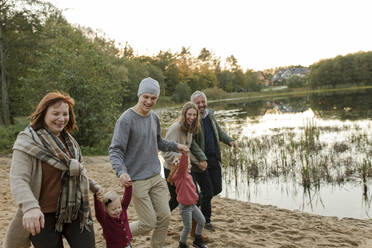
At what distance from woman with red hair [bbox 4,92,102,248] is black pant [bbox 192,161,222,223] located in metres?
2.00

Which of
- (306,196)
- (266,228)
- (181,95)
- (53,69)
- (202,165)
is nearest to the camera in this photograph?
(202,165)

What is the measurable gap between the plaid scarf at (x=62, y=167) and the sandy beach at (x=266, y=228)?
208cm

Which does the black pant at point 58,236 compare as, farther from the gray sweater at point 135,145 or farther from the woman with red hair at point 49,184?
the gray sweater at point 135,145

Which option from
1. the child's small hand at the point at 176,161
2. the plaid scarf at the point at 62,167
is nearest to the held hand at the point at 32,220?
the plaid scarf at the point at 62,167

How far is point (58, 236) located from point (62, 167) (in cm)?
53

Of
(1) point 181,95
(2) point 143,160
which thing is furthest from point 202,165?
(1) point 181,95

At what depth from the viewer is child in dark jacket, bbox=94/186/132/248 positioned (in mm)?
2607

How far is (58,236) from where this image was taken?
2.19m

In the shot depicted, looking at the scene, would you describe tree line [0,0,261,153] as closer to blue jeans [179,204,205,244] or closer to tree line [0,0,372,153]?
tree line [0,0,372,153]

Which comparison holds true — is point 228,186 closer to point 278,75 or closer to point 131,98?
point 131,98

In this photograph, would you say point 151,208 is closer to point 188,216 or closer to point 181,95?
point 188,216

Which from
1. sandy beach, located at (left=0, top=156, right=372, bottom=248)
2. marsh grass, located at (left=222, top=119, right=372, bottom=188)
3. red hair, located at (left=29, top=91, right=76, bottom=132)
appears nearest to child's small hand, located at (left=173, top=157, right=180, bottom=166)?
sandy beach, located at (left=0, top=156, right=372, bottom=248)

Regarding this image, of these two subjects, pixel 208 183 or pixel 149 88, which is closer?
pixel 149 88

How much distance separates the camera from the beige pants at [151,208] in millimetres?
2961
